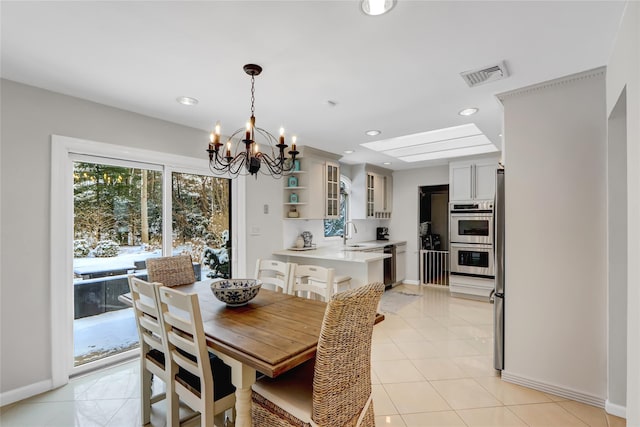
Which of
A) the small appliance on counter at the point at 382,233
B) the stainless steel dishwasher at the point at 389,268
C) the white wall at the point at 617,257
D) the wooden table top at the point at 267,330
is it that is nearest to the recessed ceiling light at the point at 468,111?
the white wall at the point at 617,257

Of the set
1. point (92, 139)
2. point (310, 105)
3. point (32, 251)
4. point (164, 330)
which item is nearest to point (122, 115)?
point (92, 139)

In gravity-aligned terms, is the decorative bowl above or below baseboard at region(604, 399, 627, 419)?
above

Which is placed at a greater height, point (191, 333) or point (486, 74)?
point (486, 74)

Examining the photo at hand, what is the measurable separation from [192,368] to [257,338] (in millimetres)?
380

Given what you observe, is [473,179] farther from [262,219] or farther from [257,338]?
[257,338]

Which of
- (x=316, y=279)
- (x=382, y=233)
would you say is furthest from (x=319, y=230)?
(x=316, y=279)

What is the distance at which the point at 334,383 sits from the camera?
4.48ft

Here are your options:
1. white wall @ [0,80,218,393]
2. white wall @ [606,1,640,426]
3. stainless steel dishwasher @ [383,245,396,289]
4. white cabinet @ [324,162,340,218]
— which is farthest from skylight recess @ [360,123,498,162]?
white wall @ [0,80,218,393]

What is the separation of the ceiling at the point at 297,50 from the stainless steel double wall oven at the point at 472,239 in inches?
98.2

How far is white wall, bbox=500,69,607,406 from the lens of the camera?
85.7 inches

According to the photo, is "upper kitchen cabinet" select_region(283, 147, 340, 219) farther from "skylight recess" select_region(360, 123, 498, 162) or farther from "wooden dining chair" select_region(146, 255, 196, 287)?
"wooden dining chair" select_region(146, 255, 196, 287)

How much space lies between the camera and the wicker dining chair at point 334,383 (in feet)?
4.35

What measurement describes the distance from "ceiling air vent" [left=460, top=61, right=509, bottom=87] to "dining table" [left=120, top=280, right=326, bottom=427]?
1963 millimetres

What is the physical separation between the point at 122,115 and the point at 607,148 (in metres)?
3.96
